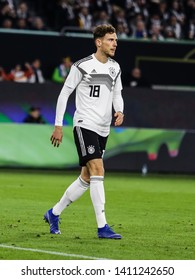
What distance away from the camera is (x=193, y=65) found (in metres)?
29.1

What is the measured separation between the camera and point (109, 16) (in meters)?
29.4

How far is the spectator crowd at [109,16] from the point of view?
2792 centimetres

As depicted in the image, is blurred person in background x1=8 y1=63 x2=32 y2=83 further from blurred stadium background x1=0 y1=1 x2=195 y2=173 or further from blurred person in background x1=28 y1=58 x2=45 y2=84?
blurred stadium background x1=0 y1=1 x2=195 y2=173

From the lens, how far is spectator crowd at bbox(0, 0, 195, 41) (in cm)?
2792

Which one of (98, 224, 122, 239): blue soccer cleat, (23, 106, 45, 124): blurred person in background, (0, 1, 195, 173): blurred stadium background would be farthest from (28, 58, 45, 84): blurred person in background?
(98, 224, 122, 239): blue soccer cleat

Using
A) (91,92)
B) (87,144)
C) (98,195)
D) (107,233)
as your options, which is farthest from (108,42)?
(107,233)

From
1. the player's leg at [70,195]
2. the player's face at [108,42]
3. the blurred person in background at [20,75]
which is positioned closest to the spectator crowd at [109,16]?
the blurred person in background at [20,75]

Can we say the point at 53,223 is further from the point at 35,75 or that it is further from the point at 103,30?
the point at 35,75

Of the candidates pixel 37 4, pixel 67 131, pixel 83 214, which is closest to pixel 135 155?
pixel 67 131

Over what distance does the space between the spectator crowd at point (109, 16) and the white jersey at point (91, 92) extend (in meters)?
15.3

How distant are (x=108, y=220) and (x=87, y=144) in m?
2.62

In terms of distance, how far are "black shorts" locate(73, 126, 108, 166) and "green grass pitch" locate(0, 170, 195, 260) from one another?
999 mm

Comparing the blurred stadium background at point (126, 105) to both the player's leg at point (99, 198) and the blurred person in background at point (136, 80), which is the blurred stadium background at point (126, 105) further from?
the player's leg at point (99, 198)

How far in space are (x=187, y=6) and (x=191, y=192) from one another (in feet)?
39.3
